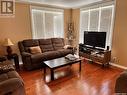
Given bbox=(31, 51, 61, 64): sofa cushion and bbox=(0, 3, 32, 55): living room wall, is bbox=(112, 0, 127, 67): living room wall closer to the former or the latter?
bbox=(31, 51, 61, 64): sofa cushion

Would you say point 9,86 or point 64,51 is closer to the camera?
point 9,86

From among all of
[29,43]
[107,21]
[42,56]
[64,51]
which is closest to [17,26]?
[29,43]

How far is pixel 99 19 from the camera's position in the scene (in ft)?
13.9

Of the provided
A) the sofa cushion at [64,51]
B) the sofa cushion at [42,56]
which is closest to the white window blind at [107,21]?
the sofa cushion at [64,51]

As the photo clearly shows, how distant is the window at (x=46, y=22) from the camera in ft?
14.6

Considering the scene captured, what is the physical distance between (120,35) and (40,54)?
9.23 ft

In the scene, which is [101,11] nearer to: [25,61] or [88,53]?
[88,53]

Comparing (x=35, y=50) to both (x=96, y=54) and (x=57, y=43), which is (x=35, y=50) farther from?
(x=96, y=54)

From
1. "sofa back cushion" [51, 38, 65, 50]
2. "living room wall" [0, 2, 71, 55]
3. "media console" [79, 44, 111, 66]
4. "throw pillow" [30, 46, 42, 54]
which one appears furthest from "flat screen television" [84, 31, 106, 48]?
"living room wall" [0, 2, 71, 55]

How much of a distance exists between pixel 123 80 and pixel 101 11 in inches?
119

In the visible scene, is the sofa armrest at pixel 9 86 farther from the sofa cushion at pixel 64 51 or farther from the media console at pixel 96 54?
the media console at pixel 96 54

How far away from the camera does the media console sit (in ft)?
12.1

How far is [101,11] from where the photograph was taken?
13.5 ft

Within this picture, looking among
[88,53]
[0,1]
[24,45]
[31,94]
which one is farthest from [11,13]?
[88,53]
